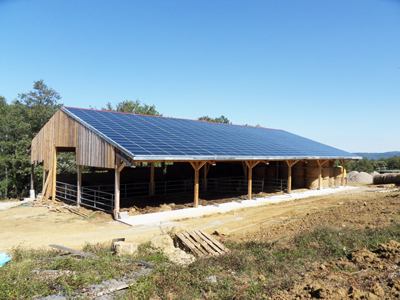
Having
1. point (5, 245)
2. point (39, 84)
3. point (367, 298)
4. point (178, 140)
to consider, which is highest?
point (39, 84)

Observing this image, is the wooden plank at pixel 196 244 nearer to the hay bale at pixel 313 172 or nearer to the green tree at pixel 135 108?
the hay bale at pixel 313 172

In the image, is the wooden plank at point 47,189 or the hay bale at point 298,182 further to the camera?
the hay bale at point 298,182

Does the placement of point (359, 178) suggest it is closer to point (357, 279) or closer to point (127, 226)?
point (127, 226)

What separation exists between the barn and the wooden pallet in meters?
4.29

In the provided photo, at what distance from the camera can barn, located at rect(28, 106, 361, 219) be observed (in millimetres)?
13539

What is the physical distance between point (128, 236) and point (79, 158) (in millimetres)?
7735

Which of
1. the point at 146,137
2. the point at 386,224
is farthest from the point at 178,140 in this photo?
the point at 386,224

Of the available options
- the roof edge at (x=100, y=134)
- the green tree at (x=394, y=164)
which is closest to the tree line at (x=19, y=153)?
the roof edge at (x=100, y=134)

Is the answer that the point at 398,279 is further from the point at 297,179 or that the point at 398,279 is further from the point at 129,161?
the point at 297,179

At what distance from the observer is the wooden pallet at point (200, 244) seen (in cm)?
780

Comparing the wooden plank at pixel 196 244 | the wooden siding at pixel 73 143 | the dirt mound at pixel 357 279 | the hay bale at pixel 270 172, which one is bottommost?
the wooden plank at pixel 196 244

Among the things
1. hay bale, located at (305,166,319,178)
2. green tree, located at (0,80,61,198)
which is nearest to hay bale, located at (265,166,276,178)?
hay bale, located at (305,166,319,178)

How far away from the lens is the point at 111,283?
5551mm

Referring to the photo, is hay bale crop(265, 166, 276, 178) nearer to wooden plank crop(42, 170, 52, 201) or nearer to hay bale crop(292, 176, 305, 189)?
hay bale crop(292, 176, 305, 189)
